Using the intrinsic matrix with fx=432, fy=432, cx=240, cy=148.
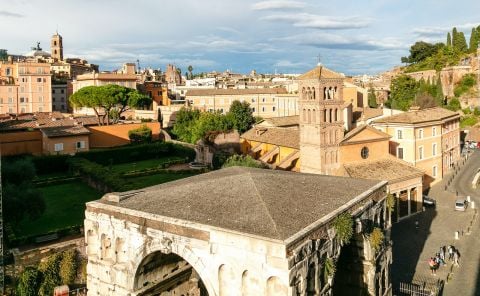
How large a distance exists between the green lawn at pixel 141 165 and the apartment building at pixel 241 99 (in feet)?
86.4

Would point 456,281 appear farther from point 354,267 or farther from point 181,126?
point 181,126

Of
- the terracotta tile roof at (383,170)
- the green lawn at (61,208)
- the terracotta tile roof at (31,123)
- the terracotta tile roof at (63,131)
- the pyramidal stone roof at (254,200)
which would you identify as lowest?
the green lawn at (61,208)

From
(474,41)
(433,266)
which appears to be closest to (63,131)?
(433,266)

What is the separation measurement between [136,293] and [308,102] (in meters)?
22.2

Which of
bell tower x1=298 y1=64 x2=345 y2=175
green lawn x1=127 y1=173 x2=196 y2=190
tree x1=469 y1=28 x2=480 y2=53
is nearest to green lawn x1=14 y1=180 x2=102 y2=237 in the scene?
green lawn x1=127 y1=173 x2=196 y2=190

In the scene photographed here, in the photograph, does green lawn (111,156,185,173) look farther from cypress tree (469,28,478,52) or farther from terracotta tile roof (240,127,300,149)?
cypress tree (469,28,478,52)

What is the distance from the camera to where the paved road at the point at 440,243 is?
78.7ft

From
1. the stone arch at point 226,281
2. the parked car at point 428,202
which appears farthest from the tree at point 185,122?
the stone arch at point 226,281

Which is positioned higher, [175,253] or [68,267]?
[175,253]

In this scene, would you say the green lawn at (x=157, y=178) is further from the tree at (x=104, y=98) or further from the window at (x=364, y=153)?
the tree at (x=104, y=98)

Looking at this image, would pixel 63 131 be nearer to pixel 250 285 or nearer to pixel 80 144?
pixel 80 144

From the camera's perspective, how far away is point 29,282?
69.7 feet

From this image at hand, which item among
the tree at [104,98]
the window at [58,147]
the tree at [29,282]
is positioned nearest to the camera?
the tree at [29,282]

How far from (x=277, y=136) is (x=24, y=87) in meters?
55.2
